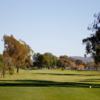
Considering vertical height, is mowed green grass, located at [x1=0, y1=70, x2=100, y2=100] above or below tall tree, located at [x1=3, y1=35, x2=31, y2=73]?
below

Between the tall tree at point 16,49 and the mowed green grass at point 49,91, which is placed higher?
the tall tree at point 16,49

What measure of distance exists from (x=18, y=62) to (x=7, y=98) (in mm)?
103476

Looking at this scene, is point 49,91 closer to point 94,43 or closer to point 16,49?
point 94,43

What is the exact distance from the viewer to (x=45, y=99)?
3100 cm

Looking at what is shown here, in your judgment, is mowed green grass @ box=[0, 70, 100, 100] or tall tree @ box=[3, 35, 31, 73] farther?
tall tree @ box=[3, 35, 31, 73]

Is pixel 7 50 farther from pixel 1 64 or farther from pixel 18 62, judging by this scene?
pixel 1 64

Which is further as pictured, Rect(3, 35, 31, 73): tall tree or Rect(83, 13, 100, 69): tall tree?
Rect(3, 35, 31, 73): tall tree

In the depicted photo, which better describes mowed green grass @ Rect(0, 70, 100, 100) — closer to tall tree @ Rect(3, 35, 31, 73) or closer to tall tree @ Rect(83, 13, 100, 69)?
tall tree @ Rect(83, 13, 100, 69)

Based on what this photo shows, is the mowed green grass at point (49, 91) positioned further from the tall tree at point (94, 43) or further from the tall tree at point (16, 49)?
the tall tree at point (16, 49)

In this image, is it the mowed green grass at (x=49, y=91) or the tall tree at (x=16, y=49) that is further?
the tall tree at (x=16, y=49)

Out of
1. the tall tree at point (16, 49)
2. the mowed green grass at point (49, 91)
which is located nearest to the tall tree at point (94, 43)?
the mowed green grass at point (49, 91)

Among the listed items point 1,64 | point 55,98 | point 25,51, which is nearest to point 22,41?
point 25,51

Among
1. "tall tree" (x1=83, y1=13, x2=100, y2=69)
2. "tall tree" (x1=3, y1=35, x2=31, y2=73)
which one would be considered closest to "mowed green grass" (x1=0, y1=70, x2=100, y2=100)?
"tall tree" (x1=83, y1=13, x2=100, y2=69)

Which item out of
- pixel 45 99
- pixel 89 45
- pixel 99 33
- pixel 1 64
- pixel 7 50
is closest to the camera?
pixel 45 99
